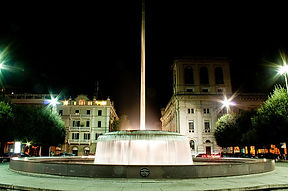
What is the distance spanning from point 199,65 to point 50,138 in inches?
1957

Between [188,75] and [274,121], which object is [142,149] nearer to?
[274,121]

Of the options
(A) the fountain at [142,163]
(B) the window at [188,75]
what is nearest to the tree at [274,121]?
(A) the fountain at [142,163]

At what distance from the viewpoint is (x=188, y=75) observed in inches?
3012

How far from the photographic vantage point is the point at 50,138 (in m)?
42.9

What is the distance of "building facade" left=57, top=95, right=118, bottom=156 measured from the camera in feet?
225

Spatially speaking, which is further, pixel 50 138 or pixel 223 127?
pixel 223 127

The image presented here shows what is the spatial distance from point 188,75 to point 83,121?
33873 mm

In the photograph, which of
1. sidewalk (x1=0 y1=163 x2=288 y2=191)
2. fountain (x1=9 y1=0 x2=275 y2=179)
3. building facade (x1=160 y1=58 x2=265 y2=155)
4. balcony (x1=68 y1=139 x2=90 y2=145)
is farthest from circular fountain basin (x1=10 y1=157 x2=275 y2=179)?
building facade (x1=160 y1=58 x2=265 y2=155)

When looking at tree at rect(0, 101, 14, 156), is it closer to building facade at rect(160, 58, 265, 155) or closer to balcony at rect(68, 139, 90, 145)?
balcony at rect(68, 139, 90, 145)

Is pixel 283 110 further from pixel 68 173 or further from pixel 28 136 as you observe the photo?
pixel 28 136

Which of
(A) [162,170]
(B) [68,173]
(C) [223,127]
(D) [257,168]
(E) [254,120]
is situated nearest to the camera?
(A) [162,170]

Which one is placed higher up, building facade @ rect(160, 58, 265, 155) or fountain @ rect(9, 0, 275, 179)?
building facade @ rect(160, 58, 265, 155)

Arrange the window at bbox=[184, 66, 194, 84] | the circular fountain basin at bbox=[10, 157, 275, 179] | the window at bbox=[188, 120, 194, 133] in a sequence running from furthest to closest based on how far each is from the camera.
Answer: the window at bbox=[184, 66, 194, 84]
the window at bbox=[188, 120, 194, 133]
the circular fountain basin at bbox=[10, 157, 275, 179]

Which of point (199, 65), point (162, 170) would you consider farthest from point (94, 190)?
point (199, 65)
